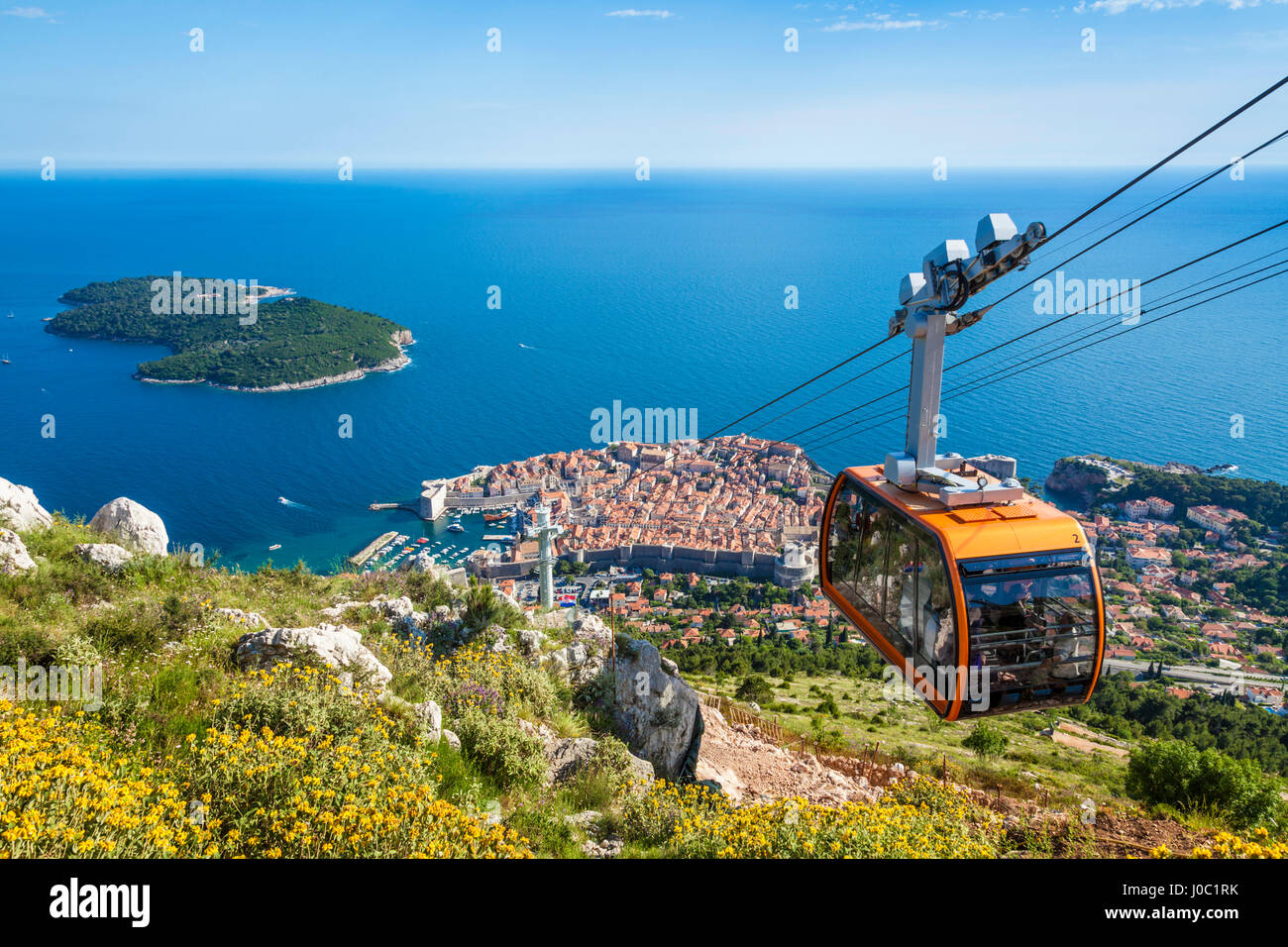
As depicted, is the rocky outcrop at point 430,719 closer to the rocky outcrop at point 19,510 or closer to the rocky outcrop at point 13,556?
the rocky outcrop at point 13,556

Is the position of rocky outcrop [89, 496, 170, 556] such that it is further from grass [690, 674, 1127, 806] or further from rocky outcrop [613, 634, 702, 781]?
grass [690, 674, 1127, 806]

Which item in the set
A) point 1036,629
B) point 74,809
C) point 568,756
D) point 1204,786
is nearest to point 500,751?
point 568,756

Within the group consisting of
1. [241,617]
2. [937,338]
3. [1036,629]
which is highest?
[937,338]

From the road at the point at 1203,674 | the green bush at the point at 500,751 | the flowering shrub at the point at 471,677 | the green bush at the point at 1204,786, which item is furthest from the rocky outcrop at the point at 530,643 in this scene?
the road at the point at 1203,674

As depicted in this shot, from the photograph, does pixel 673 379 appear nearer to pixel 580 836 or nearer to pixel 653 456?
pixel 653 456

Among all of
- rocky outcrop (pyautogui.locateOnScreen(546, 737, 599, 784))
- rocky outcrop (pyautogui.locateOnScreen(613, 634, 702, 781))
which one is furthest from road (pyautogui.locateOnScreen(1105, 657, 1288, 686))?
rocky outcrop (pyautogui.locateOnScreen(546, 737, 599, 784))

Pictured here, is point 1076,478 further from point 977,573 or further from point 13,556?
point 13,556
